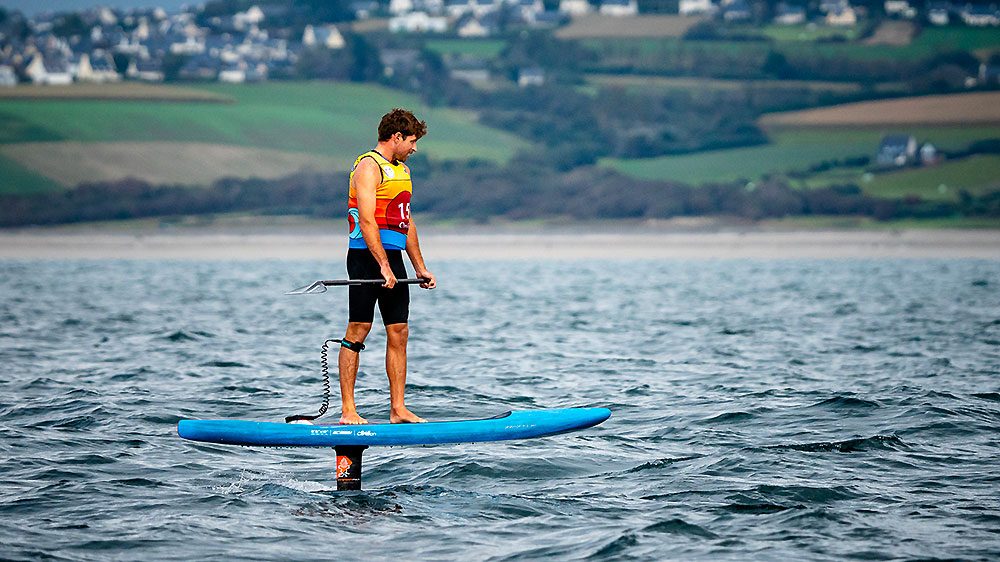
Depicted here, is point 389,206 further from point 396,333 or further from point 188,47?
point 188,47

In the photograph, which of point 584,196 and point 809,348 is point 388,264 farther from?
point 584,196

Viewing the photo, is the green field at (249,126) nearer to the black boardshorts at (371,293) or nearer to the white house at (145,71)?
the white house at (145,71)

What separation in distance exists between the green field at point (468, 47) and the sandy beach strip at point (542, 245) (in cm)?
4571

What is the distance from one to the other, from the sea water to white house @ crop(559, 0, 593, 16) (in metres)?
130

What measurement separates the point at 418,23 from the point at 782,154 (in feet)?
188

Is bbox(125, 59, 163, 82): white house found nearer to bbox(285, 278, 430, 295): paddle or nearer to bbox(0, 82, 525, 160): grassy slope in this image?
bbox(0, 82, 525, 160): grassy slope

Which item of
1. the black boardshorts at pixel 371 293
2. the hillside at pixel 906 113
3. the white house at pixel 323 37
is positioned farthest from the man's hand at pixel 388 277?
the white house at pixel 323 37

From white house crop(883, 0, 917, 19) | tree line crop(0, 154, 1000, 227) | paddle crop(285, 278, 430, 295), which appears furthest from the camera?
white house crop(883, 0, 917, 19)

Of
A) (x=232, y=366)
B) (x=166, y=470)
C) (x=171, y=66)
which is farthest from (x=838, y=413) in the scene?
(x=171, y=66)

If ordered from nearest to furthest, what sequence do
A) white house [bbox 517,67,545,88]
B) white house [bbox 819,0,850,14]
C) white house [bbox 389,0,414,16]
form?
white house [bbox 517,67,545,88] < white house [bbox 819,0,850,14] < white house [bbox 389,0,414,16]

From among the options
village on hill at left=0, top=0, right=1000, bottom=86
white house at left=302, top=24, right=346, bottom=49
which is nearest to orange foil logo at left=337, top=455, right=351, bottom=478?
village on hill at left=0, top=0, right=1000, bottom=86

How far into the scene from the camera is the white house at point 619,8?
149288mm

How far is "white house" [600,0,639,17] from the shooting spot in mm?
149288

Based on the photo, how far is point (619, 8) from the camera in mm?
152875
